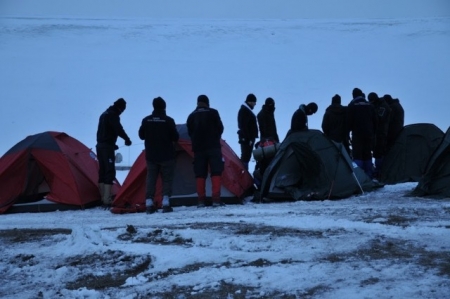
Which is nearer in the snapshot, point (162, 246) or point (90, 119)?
point (162, 246)

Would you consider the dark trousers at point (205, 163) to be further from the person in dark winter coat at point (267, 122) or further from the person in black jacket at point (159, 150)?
the person in dark winter coat at point (267, 122)

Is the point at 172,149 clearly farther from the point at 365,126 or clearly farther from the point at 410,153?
the point at 410,153

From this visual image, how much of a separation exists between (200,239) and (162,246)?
42cm

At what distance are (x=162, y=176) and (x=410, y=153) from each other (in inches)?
197

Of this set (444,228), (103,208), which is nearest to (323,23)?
(103,208)

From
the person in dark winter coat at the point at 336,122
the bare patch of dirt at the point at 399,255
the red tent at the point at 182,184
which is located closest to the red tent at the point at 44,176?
the red tent at the point at 182,184

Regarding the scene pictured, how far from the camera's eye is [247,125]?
11766 millimetres

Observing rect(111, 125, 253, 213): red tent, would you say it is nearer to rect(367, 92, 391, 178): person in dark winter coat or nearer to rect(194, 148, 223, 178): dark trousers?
rect(194, 148, 223, 178): dark trousers

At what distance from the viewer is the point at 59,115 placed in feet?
102

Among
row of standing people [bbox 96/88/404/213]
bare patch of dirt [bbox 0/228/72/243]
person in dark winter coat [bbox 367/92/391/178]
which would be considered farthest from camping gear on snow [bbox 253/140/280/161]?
bare patch of dirt [bbox 0/228/72/243]

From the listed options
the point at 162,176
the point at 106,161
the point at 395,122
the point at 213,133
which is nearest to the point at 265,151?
the point at 213,133

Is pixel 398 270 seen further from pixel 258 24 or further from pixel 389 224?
pixel 258 24

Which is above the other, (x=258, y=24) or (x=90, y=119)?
(x=258, y=24)

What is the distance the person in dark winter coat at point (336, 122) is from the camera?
12016mm
